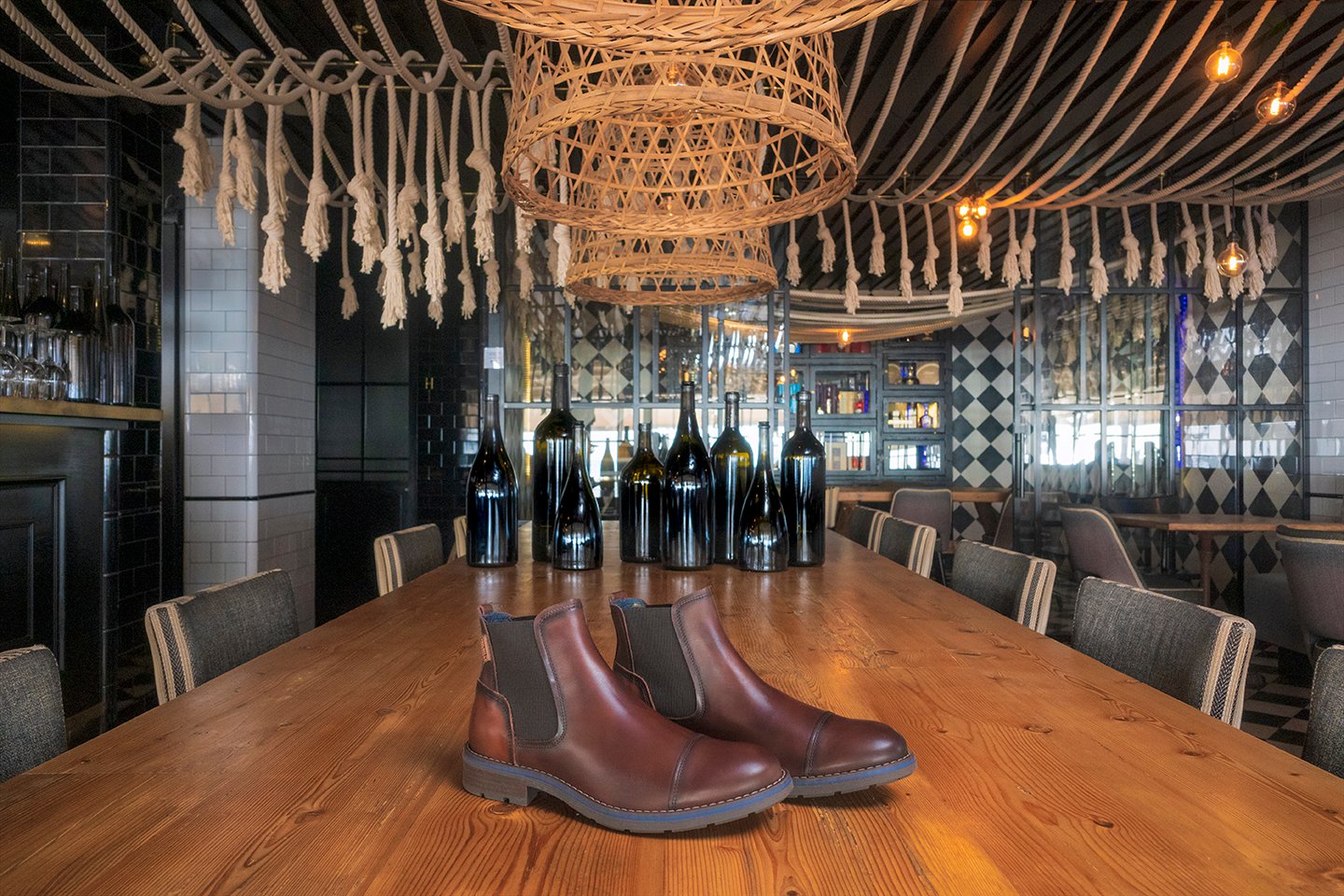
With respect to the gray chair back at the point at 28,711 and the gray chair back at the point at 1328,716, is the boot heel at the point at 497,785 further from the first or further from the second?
the gray chair back at the point at 1328,716

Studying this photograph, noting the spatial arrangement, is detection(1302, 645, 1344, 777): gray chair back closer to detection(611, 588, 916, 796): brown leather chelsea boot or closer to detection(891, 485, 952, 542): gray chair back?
detection(611, 588, 916, 796): brown leather chelsea boot

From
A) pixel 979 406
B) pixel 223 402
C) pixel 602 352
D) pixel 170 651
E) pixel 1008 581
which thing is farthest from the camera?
pixel 979 406

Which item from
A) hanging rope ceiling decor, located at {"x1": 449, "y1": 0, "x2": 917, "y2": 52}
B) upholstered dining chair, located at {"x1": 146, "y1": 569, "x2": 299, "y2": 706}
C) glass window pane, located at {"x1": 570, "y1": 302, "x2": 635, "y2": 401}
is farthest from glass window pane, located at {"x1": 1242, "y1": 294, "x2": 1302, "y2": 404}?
upholstered dining chair, located at {"x1": 146, "y1": 569, "x2": 299, "y2": 706}

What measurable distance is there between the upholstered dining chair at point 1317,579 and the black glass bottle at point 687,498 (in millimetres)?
2464

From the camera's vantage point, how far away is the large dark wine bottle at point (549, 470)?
1.95m

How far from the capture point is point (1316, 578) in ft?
10.0

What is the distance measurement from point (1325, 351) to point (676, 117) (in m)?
5.39

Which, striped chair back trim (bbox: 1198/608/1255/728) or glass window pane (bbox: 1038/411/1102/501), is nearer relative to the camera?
striped chair back trim (bbox: 1198/608/1255/728)

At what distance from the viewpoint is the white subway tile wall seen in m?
5.05

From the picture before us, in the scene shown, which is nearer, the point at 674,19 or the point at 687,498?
the point at 674,19

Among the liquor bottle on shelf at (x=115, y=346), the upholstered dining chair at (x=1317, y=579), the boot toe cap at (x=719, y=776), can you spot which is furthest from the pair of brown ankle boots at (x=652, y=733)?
the liquor bottle on shelf at (x=115, y=346)

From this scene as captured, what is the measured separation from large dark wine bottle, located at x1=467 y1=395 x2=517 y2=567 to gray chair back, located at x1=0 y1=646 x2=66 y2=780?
41.9 inches

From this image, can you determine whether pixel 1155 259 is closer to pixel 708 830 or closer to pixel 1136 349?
pixel 1136 349

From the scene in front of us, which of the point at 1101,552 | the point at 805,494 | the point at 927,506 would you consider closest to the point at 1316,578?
the point at 1101,552
